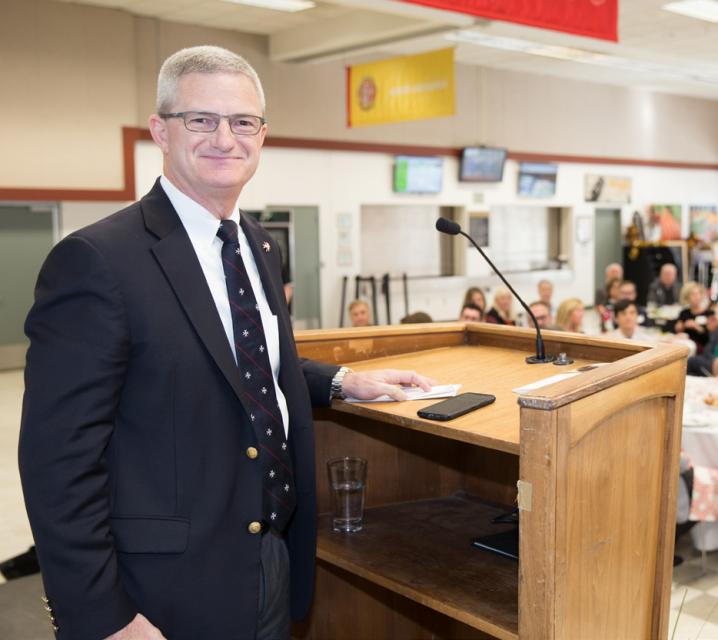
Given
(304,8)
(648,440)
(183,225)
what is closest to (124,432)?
(183,225)

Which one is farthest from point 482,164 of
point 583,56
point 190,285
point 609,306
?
point 190,285

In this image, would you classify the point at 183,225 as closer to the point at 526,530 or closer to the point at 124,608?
the point at 124,608

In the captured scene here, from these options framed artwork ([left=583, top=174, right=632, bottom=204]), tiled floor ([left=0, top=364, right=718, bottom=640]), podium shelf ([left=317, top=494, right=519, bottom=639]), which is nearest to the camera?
podium shelf ([left=317, top=494, right=519, bottom=639])

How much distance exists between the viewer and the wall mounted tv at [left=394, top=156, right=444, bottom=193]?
13727 mm

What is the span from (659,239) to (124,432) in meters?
18.2

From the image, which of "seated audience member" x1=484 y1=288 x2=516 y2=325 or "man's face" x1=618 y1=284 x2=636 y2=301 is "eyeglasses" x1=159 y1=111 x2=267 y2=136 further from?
"man's face" x1=618 y1=284 x2=636 y2=301

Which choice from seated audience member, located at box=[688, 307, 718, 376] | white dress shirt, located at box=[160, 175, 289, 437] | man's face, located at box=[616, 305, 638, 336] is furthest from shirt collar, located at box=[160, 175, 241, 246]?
man's face, located at box=[616, 305, 638, 336]

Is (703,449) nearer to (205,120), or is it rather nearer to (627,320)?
(627,320)

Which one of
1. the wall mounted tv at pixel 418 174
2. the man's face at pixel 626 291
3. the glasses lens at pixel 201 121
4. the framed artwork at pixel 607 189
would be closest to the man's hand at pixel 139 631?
the glasses lens at pixel 201 121

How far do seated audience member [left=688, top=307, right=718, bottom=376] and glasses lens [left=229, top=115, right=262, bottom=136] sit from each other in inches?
212

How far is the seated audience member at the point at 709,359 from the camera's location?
6923mm

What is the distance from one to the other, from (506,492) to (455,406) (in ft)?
3.32

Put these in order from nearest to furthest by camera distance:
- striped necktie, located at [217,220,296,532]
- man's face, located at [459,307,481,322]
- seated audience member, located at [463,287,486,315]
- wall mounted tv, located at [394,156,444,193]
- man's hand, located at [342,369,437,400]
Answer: striped necktie, located at [217,220,296,532] → man's hand, located at [342,369,437,400] → man's face, located at [459,307,481,322] → seated audience member, located at [463,287,486,315] → wall mounted tv, located at [394,156,444,193]

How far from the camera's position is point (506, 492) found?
2768 millimetres
